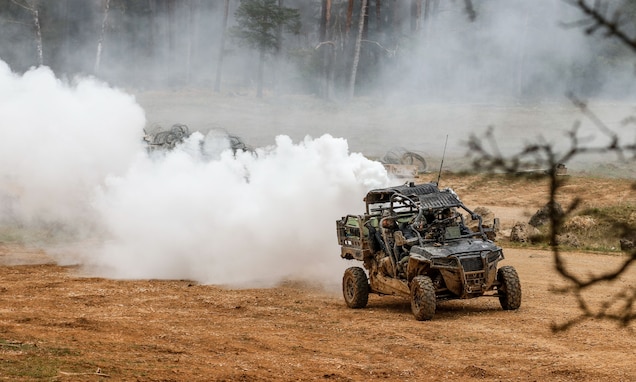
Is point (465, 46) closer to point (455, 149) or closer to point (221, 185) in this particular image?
point (455, 149)

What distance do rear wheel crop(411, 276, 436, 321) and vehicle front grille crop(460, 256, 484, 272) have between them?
61cm

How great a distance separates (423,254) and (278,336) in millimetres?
2902

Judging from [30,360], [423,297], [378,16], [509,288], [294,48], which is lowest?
[30,360]

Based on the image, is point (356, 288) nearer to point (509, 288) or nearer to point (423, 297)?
point (423, 297)

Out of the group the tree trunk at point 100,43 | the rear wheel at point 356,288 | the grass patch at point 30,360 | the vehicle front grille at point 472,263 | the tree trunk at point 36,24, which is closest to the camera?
the grass patch at point 30,360

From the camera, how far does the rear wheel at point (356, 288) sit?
1636cm

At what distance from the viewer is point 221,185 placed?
21.9 metres

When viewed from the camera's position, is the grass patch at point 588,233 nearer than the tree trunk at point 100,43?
Yes

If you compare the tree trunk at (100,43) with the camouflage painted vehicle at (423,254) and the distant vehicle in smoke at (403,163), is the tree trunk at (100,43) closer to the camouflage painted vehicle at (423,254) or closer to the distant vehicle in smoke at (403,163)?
the distant vehicle in smoke at (403,163)

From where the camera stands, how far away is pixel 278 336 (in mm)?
13883

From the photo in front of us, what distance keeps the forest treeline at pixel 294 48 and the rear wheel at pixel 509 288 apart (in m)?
37.1

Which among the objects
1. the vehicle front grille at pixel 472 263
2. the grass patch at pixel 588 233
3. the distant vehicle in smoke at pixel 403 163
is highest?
the distant vehicle in smoke at pixel 403 163

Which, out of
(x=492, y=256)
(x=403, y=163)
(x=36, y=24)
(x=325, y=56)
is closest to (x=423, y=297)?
(x=492, y=256)

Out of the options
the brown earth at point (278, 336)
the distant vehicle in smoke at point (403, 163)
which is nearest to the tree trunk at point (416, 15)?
the distant vehicle in smoke at point (403, 163)
